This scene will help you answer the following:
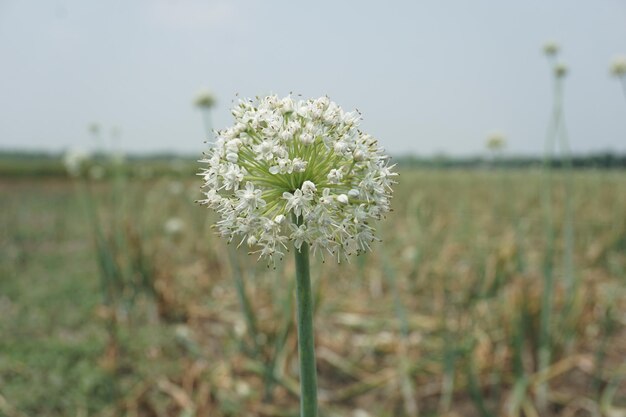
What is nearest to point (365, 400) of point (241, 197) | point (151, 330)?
point (151, 330)

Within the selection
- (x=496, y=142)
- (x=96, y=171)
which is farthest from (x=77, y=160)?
(x=496, y=142)

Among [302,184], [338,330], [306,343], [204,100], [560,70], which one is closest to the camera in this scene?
[306,343]

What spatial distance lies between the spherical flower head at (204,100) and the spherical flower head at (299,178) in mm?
1687

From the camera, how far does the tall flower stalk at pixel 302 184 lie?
986 mm

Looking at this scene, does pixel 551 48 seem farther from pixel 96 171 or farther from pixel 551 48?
pixel 96 171

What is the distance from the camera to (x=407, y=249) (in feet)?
18.0

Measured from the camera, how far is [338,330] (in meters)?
3.67

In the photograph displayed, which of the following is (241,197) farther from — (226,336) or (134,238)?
(134,238)

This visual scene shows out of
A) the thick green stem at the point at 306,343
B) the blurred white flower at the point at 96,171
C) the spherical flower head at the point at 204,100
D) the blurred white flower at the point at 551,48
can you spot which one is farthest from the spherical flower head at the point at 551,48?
the blurred white flower at the point at 96,171

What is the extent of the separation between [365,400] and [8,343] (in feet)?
8.92

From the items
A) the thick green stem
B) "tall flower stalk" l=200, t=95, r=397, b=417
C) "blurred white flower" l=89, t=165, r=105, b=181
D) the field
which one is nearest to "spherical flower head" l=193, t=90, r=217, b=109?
the field

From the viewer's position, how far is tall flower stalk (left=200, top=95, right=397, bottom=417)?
986mm

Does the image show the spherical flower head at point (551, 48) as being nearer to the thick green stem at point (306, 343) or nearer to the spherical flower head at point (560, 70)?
the spherical flower head at point (560, 70)

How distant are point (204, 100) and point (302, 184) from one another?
6.05ft
